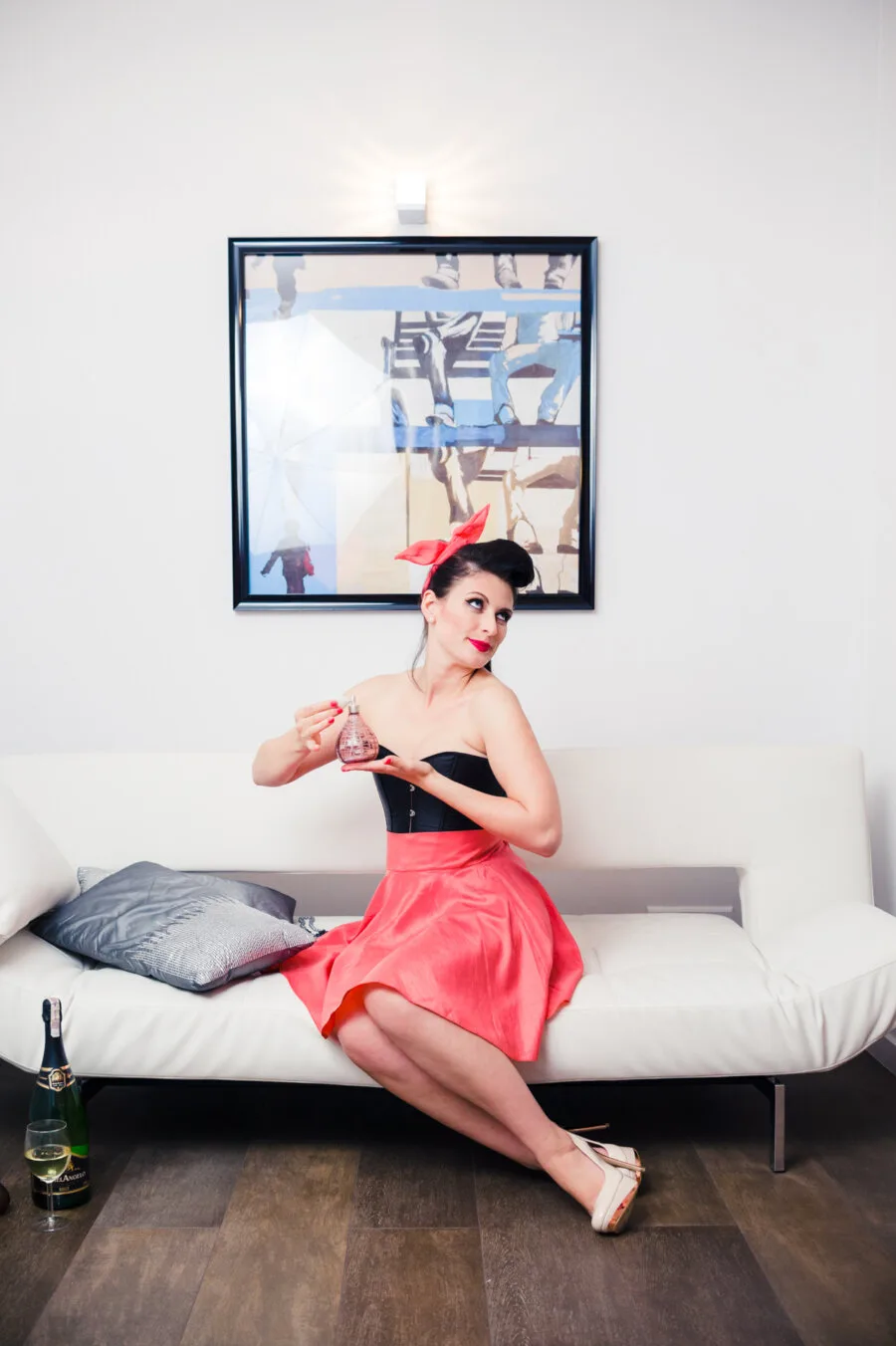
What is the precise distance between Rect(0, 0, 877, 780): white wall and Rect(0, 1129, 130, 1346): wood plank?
1.32 metres

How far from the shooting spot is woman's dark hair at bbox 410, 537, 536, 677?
2.38 meters

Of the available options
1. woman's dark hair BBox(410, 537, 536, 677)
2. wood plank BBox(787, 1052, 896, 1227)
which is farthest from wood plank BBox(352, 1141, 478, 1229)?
woman's dark hair BBox(410, 537, 536, 677)

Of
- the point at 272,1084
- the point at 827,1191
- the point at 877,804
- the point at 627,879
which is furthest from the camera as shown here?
the point at 627,879

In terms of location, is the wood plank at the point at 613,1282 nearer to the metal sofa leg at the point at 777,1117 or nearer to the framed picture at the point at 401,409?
the metal sofa leg at the point at 777,1117

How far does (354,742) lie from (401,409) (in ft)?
4.08

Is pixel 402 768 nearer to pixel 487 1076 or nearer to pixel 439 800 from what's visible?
pixel 439 800

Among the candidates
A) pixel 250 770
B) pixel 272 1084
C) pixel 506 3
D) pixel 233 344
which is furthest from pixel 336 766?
pixel 506 3

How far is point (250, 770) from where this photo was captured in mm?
2793

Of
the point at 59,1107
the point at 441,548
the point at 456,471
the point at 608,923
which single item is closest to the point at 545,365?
the point at 456,471

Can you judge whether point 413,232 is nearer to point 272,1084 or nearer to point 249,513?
point 249,513

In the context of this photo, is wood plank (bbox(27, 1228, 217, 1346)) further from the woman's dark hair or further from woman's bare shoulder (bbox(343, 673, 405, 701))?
the woman's dark hair

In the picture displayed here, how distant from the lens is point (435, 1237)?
194 centimetres

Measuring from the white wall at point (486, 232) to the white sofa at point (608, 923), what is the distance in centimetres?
43

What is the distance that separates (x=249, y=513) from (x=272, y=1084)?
154 cm
